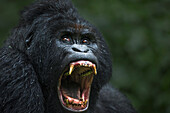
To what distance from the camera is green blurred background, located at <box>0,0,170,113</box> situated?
6.64 m

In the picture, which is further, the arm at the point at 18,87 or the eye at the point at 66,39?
the eye at the point at 66,39

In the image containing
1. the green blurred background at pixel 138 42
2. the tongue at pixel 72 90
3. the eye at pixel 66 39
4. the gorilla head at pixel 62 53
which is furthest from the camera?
the green blurred background at pixel 138 42

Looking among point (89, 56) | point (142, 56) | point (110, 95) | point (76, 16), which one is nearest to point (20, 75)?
point (89, 56)

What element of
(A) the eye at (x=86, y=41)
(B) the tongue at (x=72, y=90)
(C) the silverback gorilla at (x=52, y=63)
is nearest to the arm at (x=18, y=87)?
(C) the silverback gorilla at (x=52, y=63)

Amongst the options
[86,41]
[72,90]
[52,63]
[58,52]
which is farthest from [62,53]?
[72,90]

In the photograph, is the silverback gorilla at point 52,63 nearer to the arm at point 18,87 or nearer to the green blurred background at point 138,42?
the arm at point 18,87

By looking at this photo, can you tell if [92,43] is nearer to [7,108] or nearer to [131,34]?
[7,108]

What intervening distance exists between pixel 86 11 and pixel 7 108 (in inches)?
150

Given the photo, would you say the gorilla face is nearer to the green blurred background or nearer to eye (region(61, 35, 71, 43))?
eye (region(61, 35, 71, 43))

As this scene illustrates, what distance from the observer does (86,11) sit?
696 centimetres

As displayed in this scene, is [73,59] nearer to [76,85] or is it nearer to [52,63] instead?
[52,63]

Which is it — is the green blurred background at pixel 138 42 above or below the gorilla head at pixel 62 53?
below

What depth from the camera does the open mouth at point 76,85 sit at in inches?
144

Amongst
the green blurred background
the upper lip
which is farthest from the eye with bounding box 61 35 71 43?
the green blurred background
